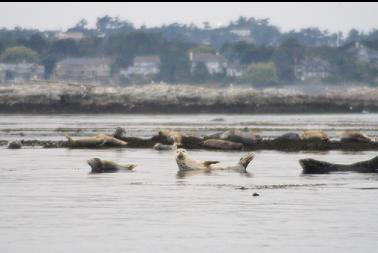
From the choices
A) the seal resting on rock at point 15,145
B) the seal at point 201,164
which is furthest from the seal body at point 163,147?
the seal at point 201,164

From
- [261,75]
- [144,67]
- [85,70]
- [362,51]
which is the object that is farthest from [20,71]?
[362,51]

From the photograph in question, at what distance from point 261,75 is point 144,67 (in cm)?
1915

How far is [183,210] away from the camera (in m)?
19.5

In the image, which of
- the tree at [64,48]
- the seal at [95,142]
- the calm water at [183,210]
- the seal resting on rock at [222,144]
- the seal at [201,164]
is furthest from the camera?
the tree at [64,48]

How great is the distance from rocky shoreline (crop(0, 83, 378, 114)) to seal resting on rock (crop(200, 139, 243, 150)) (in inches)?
1650

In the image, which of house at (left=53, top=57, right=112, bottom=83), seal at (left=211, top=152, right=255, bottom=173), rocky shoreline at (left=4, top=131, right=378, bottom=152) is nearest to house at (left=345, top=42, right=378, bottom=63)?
house at (left=53, top=57, right=112, bottom=83)

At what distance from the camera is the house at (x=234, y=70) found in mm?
165475

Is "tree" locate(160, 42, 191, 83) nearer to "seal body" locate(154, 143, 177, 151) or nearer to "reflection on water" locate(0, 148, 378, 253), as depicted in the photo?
"seal body" locate(154, 143, 177, 151)

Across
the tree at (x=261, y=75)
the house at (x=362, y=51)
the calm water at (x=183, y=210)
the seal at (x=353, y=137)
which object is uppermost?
the house at (x=362, y=51)

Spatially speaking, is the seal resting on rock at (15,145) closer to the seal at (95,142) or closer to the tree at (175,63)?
the seal at (95,142)

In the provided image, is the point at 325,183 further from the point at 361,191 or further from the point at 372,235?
the point at 372,235

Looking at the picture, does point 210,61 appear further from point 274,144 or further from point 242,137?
point 274,144

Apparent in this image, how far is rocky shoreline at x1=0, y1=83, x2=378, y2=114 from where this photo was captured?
7756cm

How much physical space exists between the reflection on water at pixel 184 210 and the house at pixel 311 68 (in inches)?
5624
